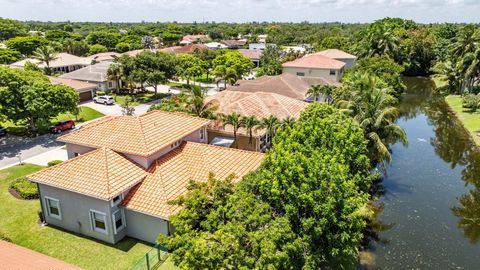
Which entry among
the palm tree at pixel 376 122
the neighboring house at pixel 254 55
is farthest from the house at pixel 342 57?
the palm tree at pixel 376 122

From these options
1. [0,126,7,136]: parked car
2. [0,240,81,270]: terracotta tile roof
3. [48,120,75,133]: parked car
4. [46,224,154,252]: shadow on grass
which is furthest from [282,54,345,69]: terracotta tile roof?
[0,240,81,270]: terracotta tile roof

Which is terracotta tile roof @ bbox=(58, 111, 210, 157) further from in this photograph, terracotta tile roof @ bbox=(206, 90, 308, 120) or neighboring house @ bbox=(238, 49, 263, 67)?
neighboring house @ bbox=(238, 49, 263, 67)

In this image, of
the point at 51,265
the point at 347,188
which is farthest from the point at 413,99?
the point at 51,265

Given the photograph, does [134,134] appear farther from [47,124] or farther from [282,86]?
[282,86]

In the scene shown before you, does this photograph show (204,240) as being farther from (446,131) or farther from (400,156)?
(446,131)

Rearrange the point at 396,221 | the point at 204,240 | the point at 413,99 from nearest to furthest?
the point at 204,240, the point at 396,221, the point at 413,99

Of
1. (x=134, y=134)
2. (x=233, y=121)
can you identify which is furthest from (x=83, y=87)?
(x=134, y=134)

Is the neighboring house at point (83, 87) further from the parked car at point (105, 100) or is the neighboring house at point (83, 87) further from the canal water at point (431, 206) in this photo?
the canal water at point (431, 206)
